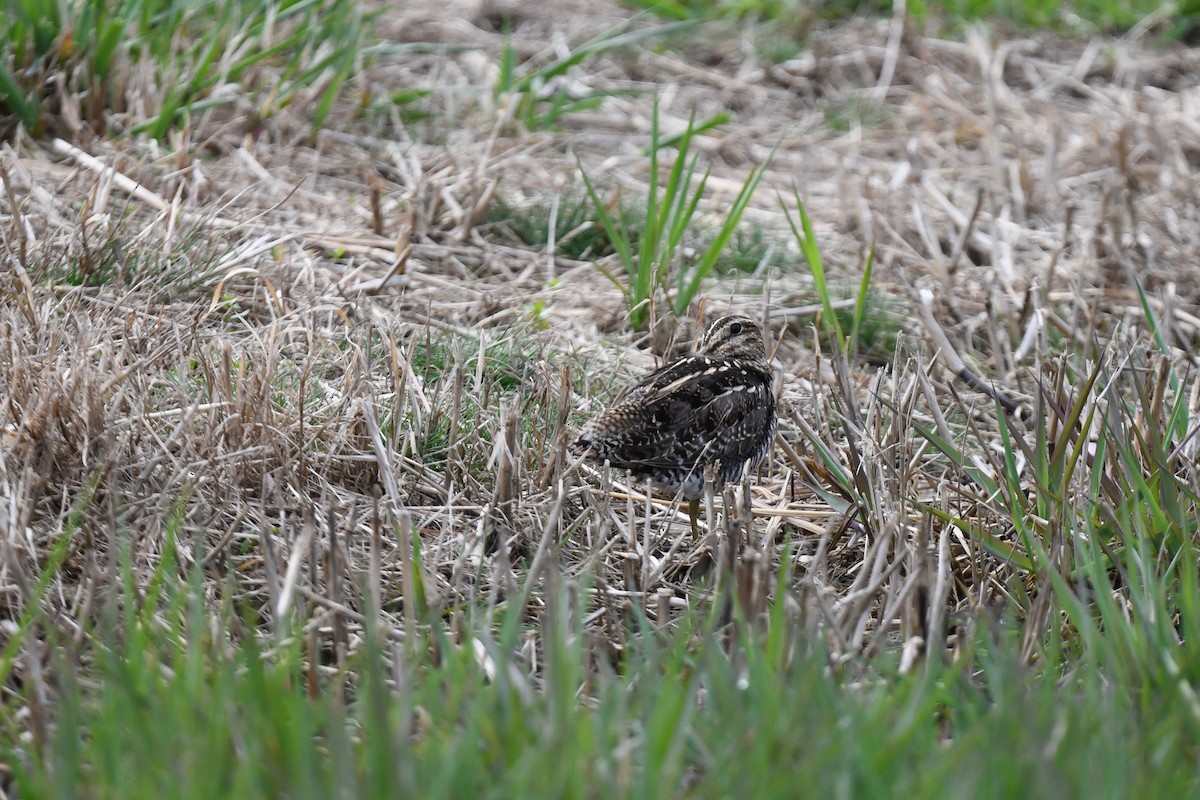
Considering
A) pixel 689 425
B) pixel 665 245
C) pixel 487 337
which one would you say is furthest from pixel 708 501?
pixel 665 245

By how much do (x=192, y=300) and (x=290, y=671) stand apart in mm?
2279

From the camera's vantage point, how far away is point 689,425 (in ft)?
14.2

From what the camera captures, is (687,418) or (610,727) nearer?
(610,727)

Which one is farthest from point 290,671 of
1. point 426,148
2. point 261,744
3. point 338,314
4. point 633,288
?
point 426,148

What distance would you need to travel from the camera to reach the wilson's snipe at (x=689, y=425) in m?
4.20

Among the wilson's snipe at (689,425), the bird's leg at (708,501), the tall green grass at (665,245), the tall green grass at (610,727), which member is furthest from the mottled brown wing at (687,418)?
the tall green grass at (610,727)

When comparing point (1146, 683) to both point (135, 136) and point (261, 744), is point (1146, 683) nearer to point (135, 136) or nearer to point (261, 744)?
point (261, 744)

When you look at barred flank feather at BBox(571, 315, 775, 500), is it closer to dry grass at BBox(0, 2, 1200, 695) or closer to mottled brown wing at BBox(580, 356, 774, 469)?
mottled brown wing at BBox(580, 356, 774, 469)

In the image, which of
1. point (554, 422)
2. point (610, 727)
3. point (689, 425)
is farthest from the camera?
point (554, 422)

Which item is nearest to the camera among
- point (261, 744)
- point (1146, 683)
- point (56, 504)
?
point (261, 744)

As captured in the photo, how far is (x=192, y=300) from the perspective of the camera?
16.4 feet

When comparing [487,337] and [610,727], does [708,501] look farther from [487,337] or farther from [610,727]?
[610,727]

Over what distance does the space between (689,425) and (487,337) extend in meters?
0.95

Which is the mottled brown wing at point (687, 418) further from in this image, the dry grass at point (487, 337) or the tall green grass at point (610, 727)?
the tall green grass at point (610, 727)
